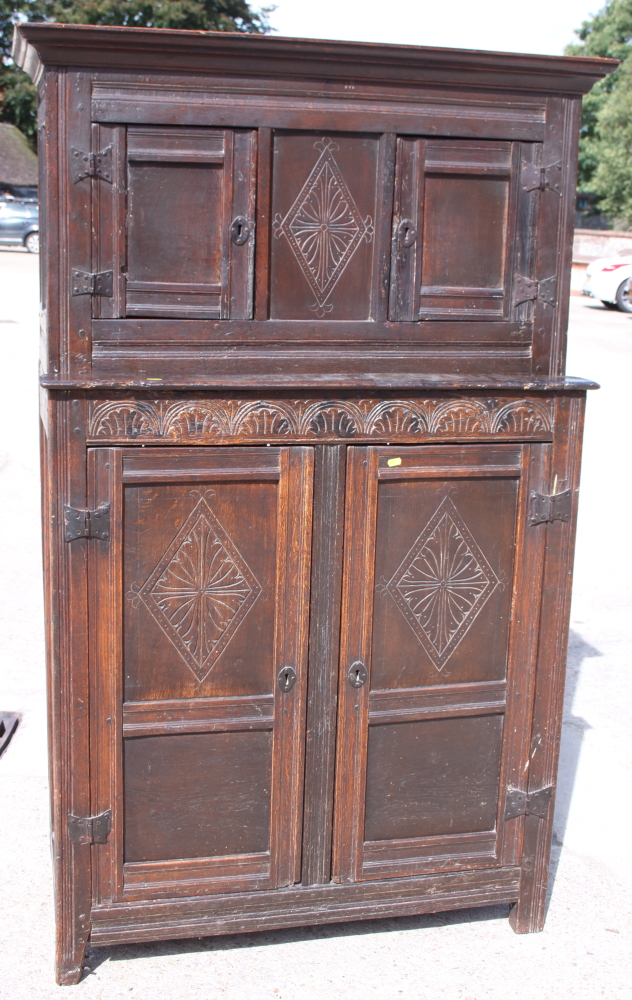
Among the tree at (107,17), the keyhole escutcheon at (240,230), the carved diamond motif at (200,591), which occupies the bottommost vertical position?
the carved diamond motif at (200,591)

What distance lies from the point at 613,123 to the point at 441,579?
30.9 metres

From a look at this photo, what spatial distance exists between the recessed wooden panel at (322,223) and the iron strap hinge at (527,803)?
1.37m

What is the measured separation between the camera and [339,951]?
2789 mm

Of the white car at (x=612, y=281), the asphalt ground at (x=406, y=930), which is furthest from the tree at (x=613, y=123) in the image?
the asphalt ground at (x=406, y=930)

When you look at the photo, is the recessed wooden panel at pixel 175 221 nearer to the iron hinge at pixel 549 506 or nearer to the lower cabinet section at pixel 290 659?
the lower cabinet section at pixel 290 659

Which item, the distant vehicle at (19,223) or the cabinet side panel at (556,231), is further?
the distant vehicle at (19,223)

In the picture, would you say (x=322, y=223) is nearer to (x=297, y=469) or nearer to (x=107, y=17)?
(x=297, y=469)

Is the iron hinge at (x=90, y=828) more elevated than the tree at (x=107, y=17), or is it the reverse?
the tree at (x=107, y=17)

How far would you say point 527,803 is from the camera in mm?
2836

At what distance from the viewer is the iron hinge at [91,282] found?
93.9 inches

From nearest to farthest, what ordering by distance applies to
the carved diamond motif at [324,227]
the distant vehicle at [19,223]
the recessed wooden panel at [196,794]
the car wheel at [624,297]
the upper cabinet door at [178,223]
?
the upper cabinet door at [178,223] < the carved diamond motif at [324,227] < the recessed wooden panel at [196,794] < the car wheel at [624,297] < the distant vehicle at [19,223]

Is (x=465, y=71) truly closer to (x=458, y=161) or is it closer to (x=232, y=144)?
(x=458, y=161)

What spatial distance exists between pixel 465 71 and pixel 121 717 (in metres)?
1.76

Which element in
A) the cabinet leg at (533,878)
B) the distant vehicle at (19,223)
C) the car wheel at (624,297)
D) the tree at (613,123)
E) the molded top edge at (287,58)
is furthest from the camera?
the tree at (613,123)
